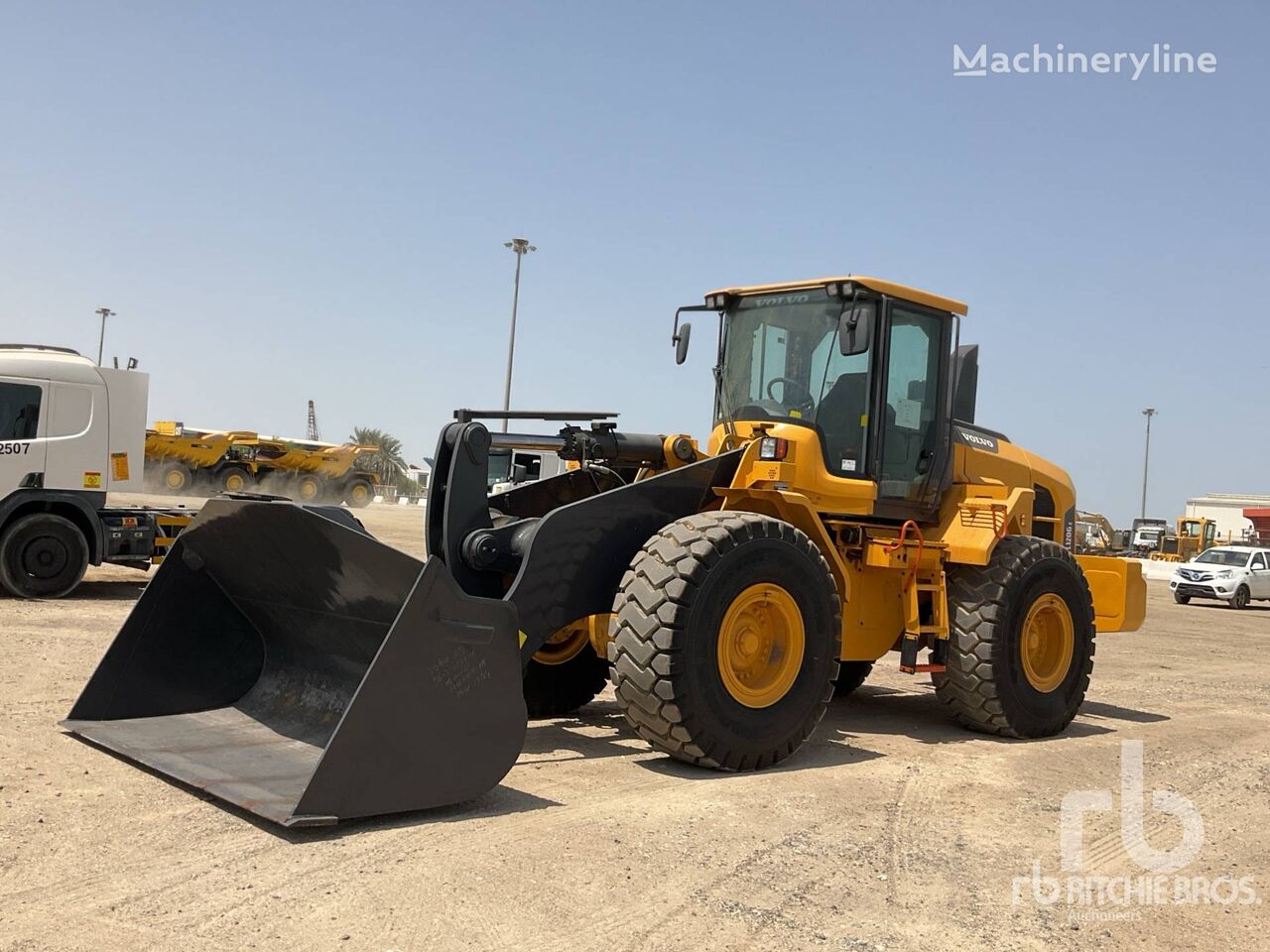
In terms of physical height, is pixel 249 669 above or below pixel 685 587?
below

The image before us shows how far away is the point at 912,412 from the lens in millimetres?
7879

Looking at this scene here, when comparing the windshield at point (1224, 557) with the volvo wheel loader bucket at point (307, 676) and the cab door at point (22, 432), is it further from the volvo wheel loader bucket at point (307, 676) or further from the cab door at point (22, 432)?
the volvo wheel loader bucket at point (307, 676)

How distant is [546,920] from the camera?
3.82 m

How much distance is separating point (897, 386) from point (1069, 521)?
9.38ft

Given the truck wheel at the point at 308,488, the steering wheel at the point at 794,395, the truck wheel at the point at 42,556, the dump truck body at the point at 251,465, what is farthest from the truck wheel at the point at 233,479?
the steering wheel at the point at 794,395

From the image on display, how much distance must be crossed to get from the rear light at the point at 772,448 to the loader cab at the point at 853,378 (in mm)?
379

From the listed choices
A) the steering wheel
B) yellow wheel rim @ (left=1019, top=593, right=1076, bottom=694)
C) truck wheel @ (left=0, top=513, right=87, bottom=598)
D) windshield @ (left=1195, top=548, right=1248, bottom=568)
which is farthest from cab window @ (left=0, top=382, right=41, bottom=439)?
windshield @ (left=1195, top=548, right=1248, bottom=568)

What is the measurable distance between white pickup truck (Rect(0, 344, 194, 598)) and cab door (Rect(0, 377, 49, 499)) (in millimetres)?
10

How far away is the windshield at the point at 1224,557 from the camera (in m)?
28.6

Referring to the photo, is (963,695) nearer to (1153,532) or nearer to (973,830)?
(973,830)

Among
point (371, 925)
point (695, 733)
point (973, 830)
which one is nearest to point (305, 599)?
point (695, 733)

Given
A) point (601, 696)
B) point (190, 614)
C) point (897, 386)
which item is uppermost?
point (897, 386)

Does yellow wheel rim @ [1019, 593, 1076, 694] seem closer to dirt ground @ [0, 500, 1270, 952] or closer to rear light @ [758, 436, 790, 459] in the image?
dirt ground @ [0, 500, 1270, 952]

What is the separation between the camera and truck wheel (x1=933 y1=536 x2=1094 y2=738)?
24.9 ft
